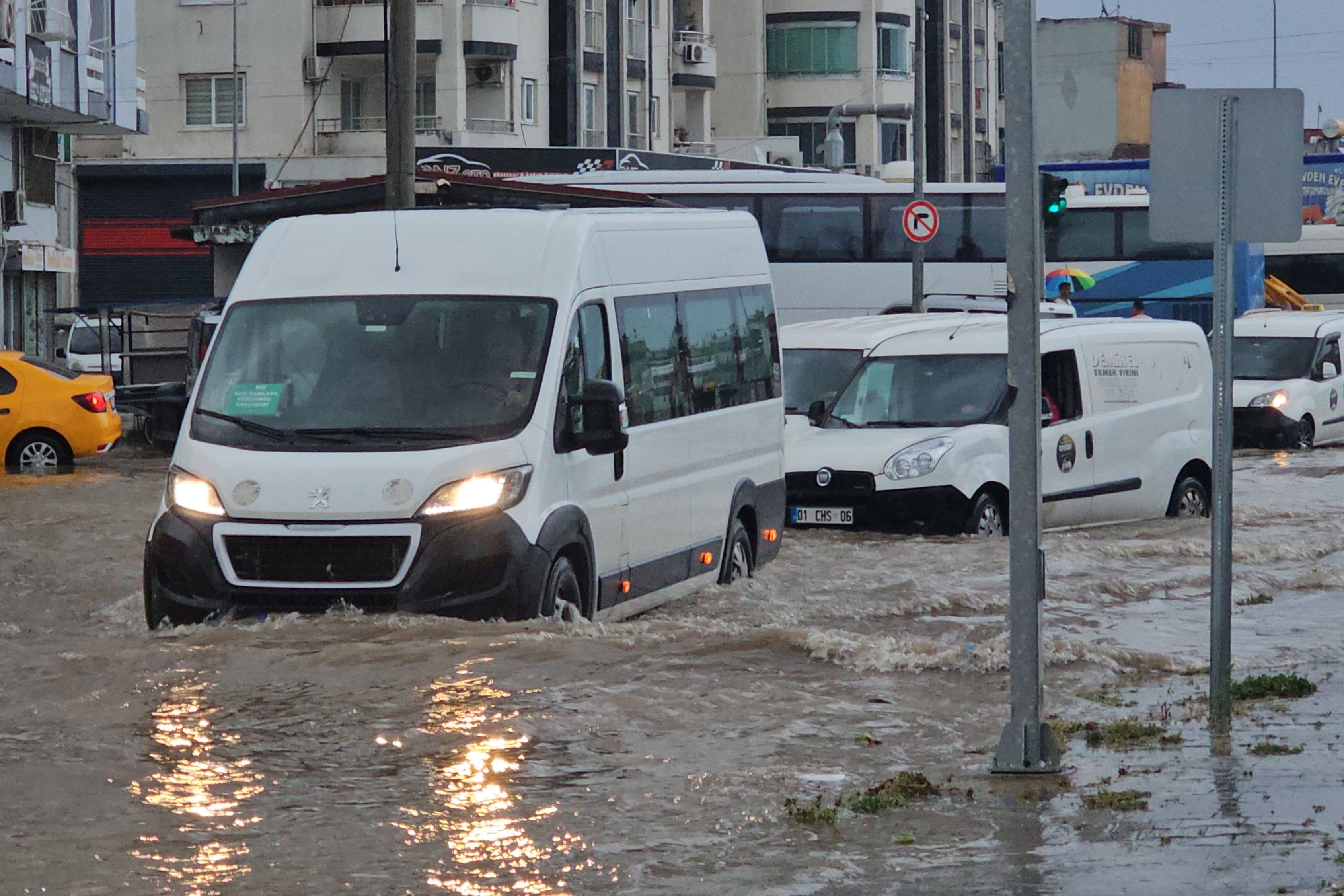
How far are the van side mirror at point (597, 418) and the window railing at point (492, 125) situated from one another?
144ft

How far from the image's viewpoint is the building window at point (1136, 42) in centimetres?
8344

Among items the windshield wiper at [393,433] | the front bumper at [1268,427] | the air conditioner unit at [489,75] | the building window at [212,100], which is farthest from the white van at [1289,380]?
the building window at [212,100]

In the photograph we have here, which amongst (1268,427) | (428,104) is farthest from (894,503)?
(428,104)

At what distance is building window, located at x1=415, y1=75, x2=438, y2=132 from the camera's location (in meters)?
52.2

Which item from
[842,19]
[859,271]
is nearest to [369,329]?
[859,271]

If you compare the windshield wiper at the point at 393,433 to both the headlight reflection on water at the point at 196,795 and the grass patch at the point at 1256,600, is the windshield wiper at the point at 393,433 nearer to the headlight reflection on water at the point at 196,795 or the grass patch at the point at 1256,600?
the headlight reflection on water at the point at 196,795

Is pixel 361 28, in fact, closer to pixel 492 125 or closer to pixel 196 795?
pixel 492 125

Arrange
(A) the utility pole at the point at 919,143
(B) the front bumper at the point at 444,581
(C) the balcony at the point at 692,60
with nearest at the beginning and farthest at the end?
1. (B) the front bumper at the point at 444,581
2. (A) the utility pole at the point at 919,143
3. (C) the balcony at the point at 692,60

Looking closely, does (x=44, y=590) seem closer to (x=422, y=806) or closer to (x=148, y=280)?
(x=422, y=806)

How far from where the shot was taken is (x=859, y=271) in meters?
36.2

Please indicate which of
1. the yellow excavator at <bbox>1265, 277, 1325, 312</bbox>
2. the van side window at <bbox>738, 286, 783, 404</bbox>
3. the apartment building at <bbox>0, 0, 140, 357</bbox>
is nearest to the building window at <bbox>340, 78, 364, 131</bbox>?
the apartment building at <bbox>0, 0, 140, 357</bbox>

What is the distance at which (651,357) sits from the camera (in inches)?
443

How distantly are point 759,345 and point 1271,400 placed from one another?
50.4ft

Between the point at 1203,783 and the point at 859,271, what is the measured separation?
29774 millimetres
